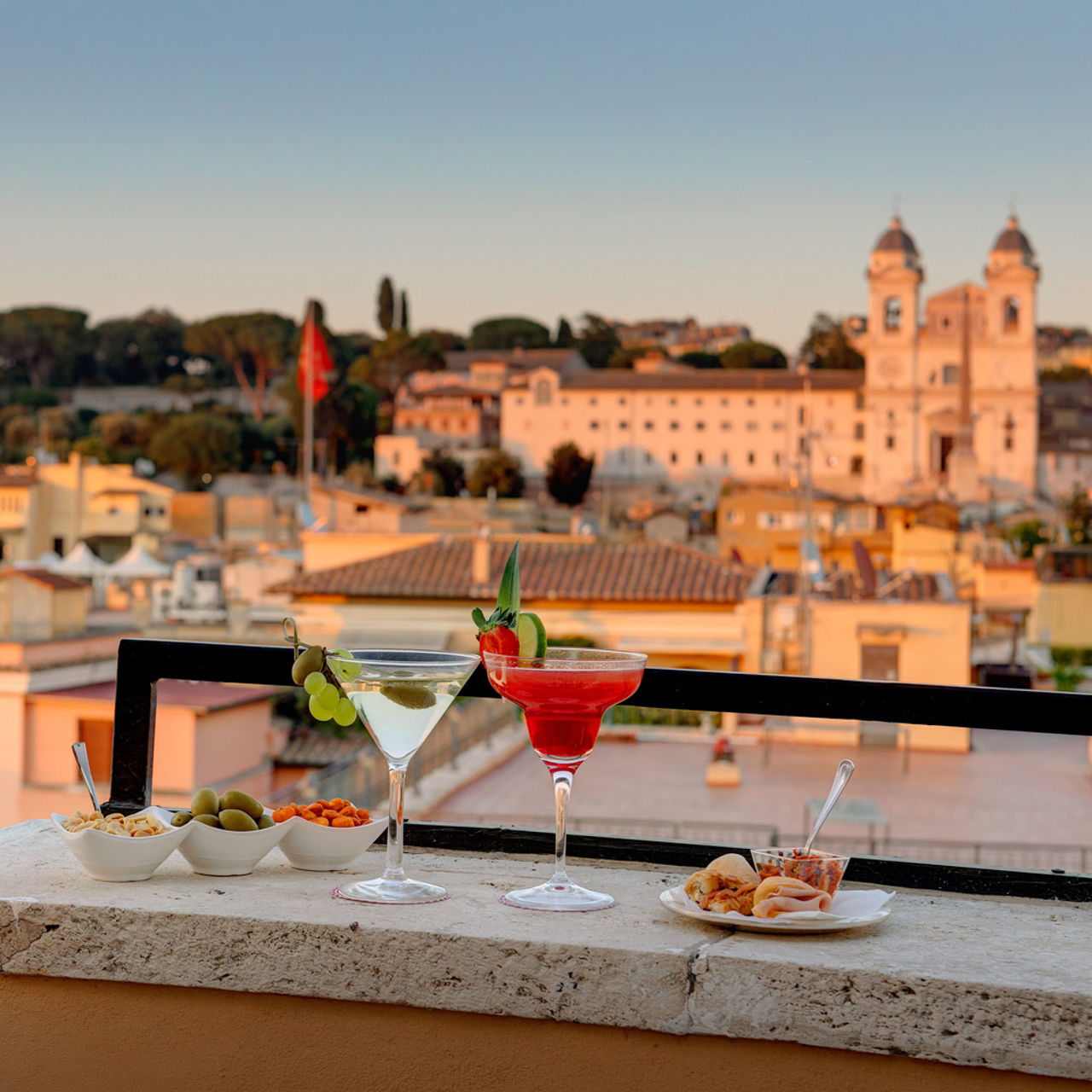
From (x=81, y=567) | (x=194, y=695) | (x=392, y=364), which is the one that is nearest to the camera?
(x=194, y=695)

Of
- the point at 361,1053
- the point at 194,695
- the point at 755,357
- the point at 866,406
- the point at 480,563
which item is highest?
the point at 755,357

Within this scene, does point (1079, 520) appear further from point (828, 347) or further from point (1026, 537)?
point (828, 347)

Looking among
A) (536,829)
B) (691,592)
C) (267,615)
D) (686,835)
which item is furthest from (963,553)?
(536,829)

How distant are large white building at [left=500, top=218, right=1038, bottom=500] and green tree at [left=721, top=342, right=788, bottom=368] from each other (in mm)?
17063

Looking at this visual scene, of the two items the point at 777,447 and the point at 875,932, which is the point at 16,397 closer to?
the point at 777,447

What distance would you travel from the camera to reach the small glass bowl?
1.28m

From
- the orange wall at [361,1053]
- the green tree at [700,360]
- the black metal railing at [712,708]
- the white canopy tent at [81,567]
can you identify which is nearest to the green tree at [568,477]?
the green tree at [700,360]

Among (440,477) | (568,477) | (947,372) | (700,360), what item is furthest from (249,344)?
(947,372)

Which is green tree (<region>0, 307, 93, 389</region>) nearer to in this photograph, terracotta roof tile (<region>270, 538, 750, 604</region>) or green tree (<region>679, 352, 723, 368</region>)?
green tree (<region>679, 352, 723, 368</region>)

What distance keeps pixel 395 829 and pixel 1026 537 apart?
157 feet

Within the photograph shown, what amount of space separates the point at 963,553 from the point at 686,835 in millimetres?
20771

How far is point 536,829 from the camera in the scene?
5.14ft

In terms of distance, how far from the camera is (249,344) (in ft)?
286

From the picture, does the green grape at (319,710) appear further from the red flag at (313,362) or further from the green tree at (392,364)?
the green tree at (392,364)
